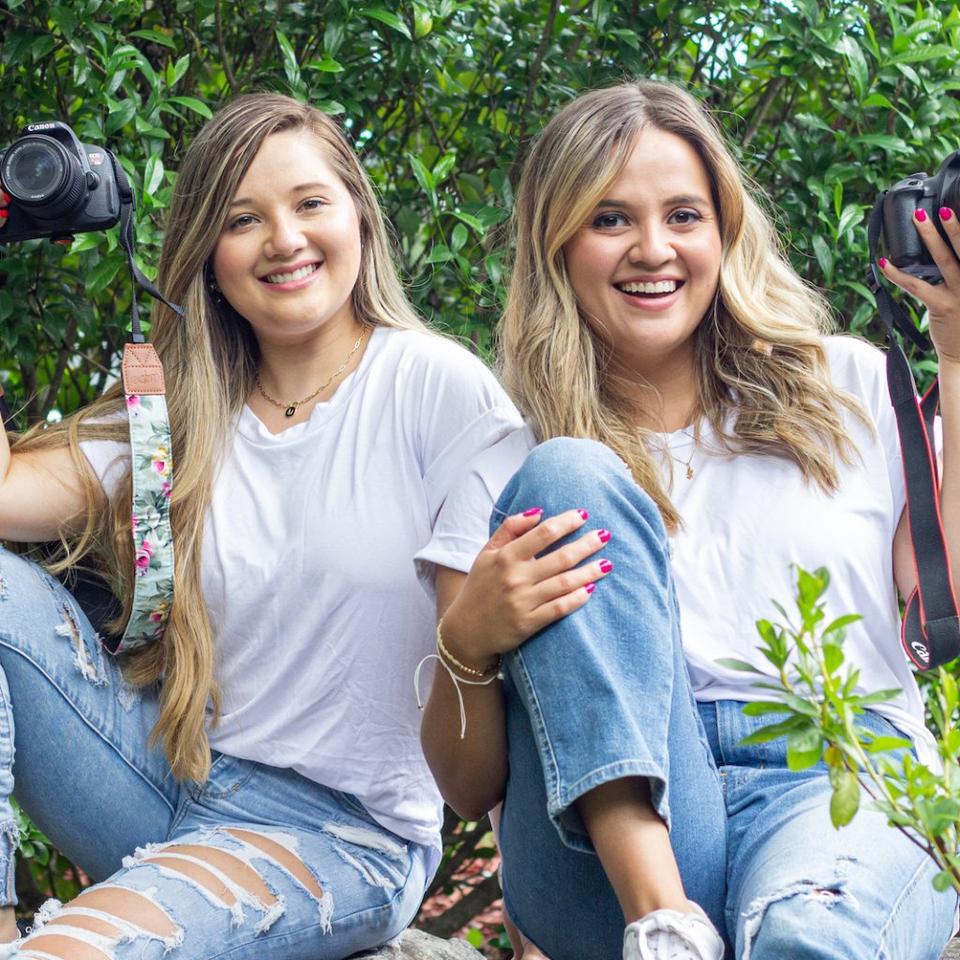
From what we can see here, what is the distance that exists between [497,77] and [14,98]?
956 mm

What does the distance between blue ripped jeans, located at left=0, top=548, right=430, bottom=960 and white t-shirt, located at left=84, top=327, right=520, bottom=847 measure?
0.06m

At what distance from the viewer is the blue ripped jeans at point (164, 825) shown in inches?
74.8

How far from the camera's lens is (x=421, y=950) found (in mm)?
2201

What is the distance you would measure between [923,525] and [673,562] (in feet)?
1.15

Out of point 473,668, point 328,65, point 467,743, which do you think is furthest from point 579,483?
point 328,65

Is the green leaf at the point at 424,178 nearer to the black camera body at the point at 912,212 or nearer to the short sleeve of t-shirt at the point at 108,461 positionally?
the short sleeve of t-shirt at the point at 108,461

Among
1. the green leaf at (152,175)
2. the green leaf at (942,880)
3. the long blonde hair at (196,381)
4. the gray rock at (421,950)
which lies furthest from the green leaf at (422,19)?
the green leaf at (942,880)

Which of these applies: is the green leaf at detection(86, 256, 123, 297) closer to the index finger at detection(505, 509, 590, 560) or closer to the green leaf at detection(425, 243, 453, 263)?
the green leaf at detection(425, 243, 453, 263)

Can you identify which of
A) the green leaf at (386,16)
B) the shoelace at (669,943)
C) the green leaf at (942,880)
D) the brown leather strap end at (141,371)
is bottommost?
the shoelace at (669,943)

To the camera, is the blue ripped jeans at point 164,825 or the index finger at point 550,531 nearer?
the index finger at point 550,531

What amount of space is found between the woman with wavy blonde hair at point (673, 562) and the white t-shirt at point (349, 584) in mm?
115

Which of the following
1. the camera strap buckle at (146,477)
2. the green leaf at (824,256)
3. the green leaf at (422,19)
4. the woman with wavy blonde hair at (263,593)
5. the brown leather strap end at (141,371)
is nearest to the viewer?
the woman with wavy blonde hair at (263,593)

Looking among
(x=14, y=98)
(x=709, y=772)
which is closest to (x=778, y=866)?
(x=709, y=772)

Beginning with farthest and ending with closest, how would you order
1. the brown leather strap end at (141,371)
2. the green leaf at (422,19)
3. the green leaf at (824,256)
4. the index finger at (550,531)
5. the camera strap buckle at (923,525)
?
the green leaf at (824,256) → the green leaf at (422,19) → the brown leather strap end at (141,371) → the camera strap buckle at (923,525) → the index finger at (550,531)
